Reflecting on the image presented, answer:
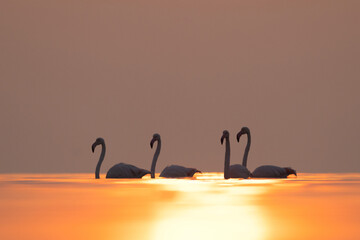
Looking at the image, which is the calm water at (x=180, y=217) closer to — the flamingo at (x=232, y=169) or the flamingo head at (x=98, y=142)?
the flamingo at (x=232, y=169)

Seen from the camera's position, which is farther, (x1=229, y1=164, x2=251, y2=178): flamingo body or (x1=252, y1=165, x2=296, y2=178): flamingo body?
(x1=252, y1=165, x2=296, y2=178): flamingo body

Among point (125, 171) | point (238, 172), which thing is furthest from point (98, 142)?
point (238, 172)

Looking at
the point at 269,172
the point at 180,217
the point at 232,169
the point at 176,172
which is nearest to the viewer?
the point at 180,217

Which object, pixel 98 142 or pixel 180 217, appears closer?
pixel 180 217

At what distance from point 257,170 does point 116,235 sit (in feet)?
74.2

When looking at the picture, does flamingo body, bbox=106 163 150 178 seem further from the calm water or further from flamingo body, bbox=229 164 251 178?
the calm water

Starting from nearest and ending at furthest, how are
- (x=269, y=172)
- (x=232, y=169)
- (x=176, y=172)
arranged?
(x=232, y=169), (x=176, y=172), (x=269, y=172)

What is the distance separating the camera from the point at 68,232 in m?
9.11

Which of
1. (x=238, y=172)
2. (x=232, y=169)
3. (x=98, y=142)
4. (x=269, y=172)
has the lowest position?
(x=269, y=172)

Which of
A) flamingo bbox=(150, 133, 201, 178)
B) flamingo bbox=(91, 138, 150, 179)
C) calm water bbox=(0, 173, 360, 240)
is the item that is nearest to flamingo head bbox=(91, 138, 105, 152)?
flamingo bbox=(150, 133, 201, 178)

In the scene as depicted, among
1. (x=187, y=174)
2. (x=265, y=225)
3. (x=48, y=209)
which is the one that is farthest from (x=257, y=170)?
(x=265, y=225)

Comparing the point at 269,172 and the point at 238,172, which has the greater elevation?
the point at 238,172

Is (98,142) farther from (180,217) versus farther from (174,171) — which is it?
(180,217)

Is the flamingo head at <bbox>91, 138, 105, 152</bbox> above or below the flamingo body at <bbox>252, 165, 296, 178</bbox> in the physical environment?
above
